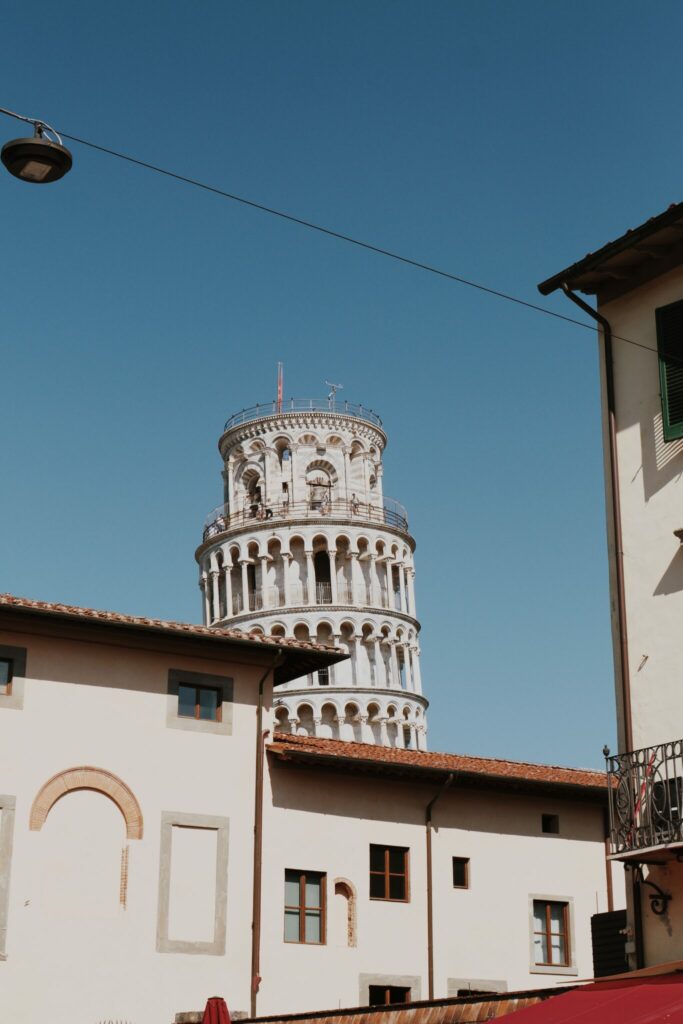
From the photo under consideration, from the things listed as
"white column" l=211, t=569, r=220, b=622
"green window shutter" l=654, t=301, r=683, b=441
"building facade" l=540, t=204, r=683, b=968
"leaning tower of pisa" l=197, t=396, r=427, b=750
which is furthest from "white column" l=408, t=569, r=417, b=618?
"green window shutter" l=654, t=301, r=683, b=441

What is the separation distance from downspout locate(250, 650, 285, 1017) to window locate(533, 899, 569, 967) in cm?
613

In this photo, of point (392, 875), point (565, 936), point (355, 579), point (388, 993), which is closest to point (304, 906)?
point (392, 875)

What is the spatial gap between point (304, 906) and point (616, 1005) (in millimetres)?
14965

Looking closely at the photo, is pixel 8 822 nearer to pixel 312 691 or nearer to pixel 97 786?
pixel 97 786

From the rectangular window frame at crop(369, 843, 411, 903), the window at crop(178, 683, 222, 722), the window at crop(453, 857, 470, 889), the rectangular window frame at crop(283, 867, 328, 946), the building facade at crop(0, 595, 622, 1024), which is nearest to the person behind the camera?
the building facade at crop(0, 595, 622, 1024)

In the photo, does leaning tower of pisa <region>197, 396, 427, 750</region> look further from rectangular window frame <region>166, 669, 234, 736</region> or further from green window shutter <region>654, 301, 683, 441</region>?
green window shutter <region>654, 301, 683, 441</region>

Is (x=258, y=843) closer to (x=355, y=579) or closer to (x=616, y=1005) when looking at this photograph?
(x=616, y=1005)

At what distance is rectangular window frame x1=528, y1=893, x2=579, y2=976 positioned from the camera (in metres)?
29.7

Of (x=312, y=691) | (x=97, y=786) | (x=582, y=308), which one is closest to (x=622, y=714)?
(x=582, y=308)

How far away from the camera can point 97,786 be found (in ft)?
86.9

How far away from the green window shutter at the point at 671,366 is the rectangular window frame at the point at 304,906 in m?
13.1

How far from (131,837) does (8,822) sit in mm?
2213

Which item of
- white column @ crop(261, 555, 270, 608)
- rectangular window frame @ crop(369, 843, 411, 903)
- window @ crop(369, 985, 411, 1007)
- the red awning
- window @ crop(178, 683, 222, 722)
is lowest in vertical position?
the red awning

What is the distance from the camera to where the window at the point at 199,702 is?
1097 inches
